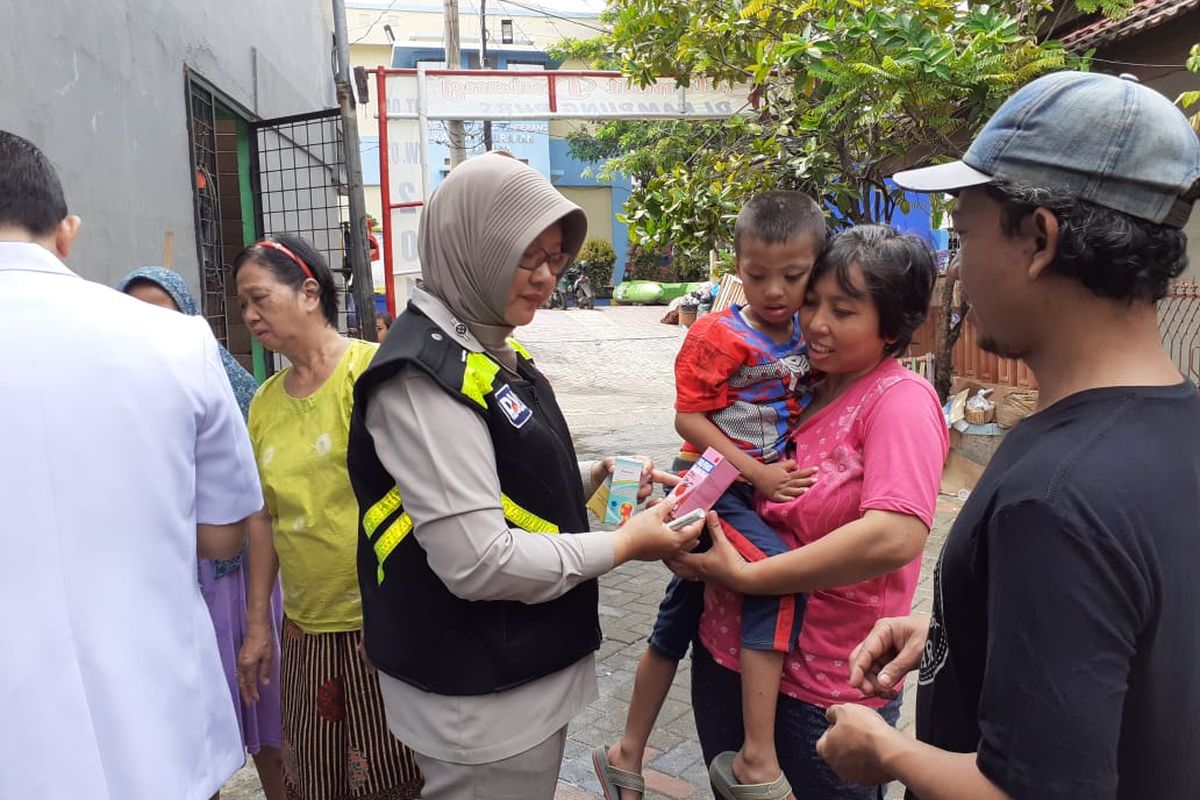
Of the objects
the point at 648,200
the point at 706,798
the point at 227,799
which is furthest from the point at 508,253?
the point at 648,200

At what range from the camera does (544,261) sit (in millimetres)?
1784

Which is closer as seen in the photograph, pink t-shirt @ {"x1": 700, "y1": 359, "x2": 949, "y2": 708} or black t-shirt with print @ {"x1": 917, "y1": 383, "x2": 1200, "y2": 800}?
black t-shirt with print @ {"x1": 917, "y1": 383, "x2": 1200, "y2": 800}

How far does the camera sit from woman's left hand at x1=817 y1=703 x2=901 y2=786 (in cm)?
119

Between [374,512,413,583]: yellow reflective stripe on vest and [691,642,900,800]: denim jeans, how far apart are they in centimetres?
83

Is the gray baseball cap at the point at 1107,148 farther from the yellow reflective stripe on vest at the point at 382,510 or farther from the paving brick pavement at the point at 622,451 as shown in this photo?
the paving brick pavement at the point at 622,451

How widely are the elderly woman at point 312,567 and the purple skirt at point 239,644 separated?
0.26ft

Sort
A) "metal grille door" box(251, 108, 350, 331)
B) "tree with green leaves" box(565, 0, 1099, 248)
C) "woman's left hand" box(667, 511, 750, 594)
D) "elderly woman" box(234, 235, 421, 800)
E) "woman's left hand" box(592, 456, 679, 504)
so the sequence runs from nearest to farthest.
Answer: "woman's left hand" box(667, 511, 750, 594) < "woman's left hand" box(592, 456, 679, 504) < "elderly woman" box(234, 235, 421, 800) < "tree with green leaves" box(565, 0, 1099, 248) < "metal grille door" box(251, 108, 350, 331)

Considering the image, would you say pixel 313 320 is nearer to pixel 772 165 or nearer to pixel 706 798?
pixel 706 798

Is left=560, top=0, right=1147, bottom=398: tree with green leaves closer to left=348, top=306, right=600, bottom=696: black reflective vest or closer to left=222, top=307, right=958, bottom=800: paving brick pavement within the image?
left=222, top=307, right=958, bottom=800: paving brick pavement

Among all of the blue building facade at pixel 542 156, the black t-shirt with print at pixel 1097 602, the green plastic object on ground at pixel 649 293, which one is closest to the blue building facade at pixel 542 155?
the blue building facade at pixel 542 156

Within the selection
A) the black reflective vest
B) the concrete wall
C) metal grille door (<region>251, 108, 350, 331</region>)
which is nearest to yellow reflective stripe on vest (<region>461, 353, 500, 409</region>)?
the black reflective vest

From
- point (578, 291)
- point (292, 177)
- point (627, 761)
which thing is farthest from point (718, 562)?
point (578, 291)

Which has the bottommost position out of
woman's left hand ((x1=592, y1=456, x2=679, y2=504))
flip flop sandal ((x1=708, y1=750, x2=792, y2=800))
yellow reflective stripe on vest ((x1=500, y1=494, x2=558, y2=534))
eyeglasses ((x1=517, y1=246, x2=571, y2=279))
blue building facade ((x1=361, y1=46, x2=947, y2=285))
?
flip flop sandal ((x1=708, y1=750, x2=792, y2=800))

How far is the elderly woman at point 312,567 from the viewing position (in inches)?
92.7
